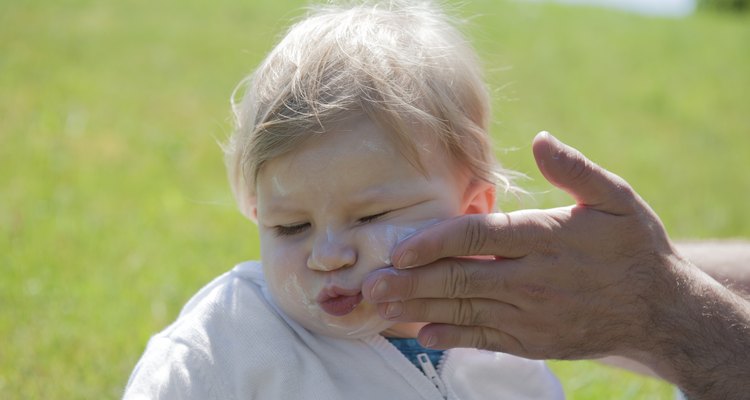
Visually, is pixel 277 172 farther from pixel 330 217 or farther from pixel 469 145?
pixel 469 145

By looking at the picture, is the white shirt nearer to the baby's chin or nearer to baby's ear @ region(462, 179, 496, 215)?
the baby's chin

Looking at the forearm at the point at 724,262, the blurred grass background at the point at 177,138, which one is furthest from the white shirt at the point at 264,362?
the forearm at the point at 724,262

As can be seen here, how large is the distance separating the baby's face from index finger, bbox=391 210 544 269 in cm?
8

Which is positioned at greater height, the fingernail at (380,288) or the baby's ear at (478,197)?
the baby's ear at (478,197)

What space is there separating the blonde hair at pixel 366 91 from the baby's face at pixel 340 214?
4 cm

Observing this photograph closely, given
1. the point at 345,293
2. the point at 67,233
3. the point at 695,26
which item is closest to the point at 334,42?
the point at 345,293

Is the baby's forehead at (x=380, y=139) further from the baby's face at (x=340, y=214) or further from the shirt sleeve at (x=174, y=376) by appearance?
the shirt sleeve at (x=174, y=376)

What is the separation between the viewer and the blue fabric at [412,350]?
7.01ft

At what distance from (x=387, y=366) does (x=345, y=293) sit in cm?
31

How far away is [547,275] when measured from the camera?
181 cm

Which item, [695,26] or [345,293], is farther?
[695,26]

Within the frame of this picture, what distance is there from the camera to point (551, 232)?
1812 millimetres

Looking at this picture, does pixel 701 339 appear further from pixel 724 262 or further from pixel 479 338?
pixel 724 262

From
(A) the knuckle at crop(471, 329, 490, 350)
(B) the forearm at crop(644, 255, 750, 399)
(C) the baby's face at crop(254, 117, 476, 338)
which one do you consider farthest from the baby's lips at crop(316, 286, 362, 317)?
(B) the forearm at crop(644, 255, 750, 399)
